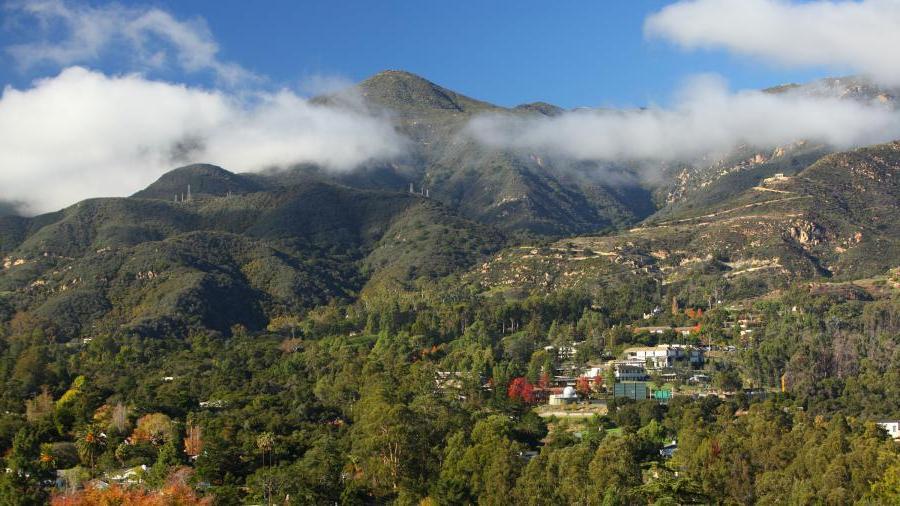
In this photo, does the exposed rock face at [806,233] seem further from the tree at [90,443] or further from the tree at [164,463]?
the tree at [90,443]

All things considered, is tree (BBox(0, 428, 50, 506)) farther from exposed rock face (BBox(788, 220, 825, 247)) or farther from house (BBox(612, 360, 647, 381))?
exposed rock face (BBox(788, 220, 825, 247))

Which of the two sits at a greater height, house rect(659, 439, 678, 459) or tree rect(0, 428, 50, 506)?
tree rect(0, 428, 50, 506)

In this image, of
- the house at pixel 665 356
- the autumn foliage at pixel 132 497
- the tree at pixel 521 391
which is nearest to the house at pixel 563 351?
the house at pixel 665 356

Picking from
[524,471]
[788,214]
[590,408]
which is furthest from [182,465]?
[788,214]

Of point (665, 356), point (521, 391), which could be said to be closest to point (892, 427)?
point (521, 391)

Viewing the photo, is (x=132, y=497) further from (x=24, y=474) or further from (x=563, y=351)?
(x=563, y=351)

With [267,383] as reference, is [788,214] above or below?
above

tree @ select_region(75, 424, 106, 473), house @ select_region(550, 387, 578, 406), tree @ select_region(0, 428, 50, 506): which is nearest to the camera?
tree @ select_region(0, 428, 50, 506)

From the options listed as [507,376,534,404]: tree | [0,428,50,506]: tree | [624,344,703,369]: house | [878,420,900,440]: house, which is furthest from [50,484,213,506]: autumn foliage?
[624,344,703,369]: house

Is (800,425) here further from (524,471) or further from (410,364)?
(410,364)

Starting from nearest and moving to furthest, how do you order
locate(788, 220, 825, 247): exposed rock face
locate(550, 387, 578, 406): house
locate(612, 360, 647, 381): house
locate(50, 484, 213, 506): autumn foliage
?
1. locate(50, 484, 213, 506): autumn foliage
2. locate(550, 387, 578, 406): house
3. locate(612, 360, 647, 381): house
4. locate(788, 220, 825, 247): exposed rock face

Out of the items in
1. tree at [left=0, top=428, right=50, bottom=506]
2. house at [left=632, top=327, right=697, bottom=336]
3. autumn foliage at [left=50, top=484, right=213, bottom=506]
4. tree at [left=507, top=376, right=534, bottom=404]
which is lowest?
autumn foliage at [left=50, top=484, right=213, bottom=506]
